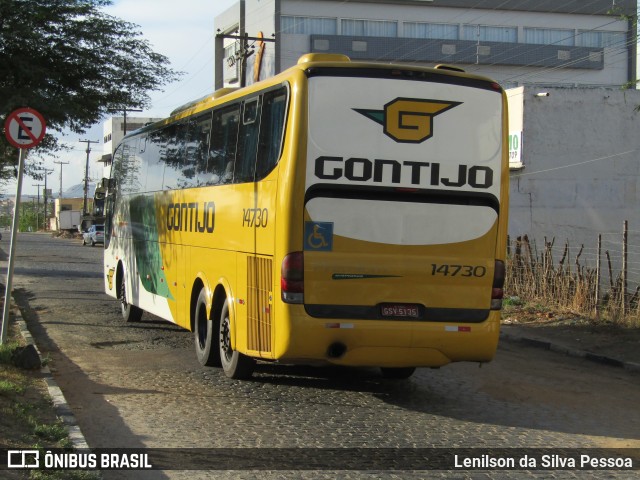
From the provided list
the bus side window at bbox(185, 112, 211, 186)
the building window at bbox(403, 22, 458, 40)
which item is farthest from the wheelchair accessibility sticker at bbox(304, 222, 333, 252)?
the building window at bbox(403, 22, 458, 40)

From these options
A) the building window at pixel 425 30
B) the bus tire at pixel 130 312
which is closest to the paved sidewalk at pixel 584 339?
the bus tire at pixel 130 312

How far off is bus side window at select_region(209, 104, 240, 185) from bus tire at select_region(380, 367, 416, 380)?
3.18m

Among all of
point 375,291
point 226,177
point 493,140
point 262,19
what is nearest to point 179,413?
point 375,291

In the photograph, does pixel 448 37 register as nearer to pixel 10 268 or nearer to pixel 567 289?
pixel 567 289

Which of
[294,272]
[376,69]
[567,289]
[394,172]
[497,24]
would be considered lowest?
[567,289]

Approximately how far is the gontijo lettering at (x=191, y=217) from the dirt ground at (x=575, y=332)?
→ 6379 millimetres

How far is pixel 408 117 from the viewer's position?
29.0 ft

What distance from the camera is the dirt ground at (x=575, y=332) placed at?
13.4 meters

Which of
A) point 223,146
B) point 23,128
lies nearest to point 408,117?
point 223,146

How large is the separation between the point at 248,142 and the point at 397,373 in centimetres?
349

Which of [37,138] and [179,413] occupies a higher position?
[37,138]

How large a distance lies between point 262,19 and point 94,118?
45054 mm

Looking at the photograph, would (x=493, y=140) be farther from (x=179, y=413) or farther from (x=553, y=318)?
(x=553, y=318)

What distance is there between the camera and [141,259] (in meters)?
15.5
